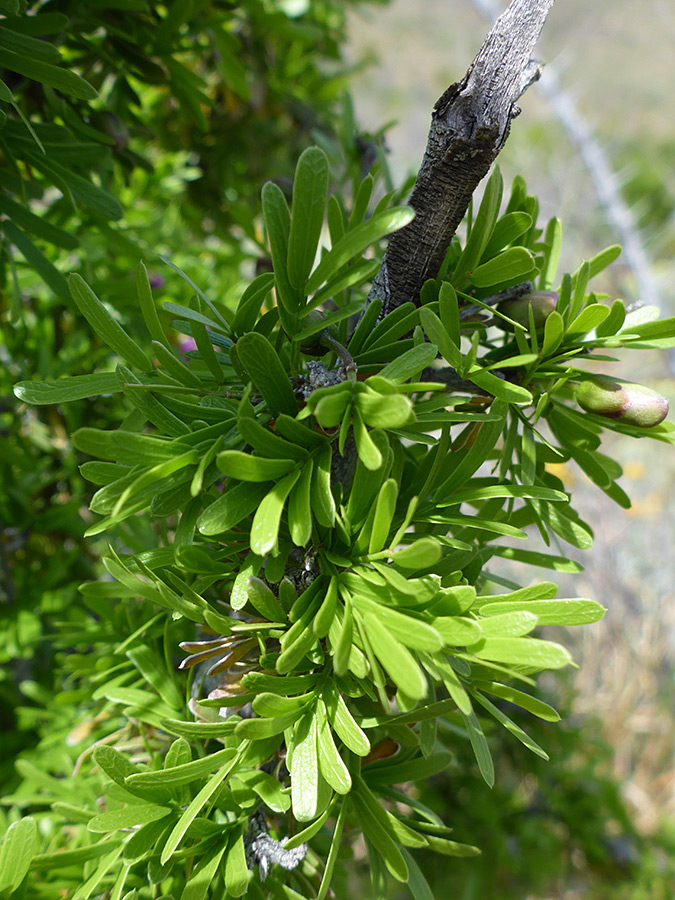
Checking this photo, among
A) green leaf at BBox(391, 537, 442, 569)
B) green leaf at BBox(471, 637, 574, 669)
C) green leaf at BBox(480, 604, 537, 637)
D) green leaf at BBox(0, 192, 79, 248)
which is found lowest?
green leaf at BBox(471, 637, 574, 669)

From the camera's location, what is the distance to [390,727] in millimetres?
307

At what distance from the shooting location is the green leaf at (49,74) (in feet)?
1.01

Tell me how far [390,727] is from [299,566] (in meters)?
0.09

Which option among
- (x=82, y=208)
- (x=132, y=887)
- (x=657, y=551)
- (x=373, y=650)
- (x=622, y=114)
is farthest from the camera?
(x=622, y=114)

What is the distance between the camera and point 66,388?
0.27m

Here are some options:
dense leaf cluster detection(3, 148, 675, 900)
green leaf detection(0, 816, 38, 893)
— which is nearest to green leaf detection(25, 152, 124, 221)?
dense leaf cluster detection(3, 148, 675, 900)

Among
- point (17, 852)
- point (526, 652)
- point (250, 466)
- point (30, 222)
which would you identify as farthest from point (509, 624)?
point (30, 222)

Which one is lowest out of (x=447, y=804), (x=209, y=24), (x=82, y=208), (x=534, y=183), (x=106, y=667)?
(x=447, y=804)

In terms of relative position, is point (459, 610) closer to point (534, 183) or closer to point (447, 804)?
point (447, 804)

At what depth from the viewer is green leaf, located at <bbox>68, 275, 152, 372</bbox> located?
254mm

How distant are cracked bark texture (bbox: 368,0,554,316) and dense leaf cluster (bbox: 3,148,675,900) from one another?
16mm

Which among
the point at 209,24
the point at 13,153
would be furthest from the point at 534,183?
the point at 13,153

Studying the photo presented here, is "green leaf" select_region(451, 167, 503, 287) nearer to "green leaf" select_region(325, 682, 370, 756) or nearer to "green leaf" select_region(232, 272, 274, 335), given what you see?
"green leaf" select_region(232, 272, 274, 335)

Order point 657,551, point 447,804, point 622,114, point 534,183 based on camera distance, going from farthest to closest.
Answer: point 622,114 → point 534,183 → point 657,551 → point 447,804
